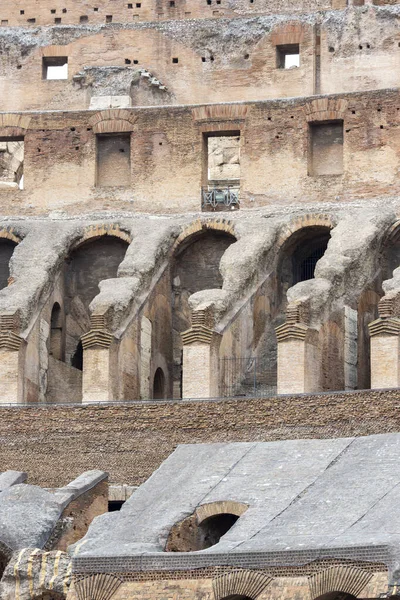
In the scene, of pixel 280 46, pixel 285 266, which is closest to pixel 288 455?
pixel 285 266

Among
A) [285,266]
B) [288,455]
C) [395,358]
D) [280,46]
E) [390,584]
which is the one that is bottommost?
[390,584]

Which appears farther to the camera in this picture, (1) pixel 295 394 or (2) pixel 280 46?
(2) pixel 280 46

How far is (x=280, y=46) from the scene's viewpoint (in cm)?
5747

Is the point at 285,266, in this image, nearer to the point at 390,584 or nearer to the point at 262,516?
the point at 262,516

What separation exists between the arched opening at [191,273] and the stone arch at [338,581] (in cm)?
1539

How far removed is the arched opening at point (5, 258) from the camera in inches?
2093

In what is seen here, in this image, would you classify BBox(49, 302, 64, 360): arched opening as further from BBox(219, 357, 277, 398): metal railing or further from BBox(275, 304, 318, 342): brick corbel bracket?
BBox(275, 304, 318, 342): brick corbel bracket

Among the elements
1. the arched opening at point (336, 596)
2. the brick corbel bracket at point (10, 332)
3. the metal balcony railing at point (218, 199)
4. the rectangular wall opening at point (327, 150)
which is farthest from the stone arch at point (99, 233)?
the arched opening at point (336, 596)

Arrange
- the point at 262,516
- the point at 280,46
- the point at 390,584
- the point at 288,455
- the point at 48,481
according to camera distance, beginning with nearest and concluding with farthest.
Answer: the point at 390,584 < the point at 262,516 < the point at 288,455 < the point at 48,481 < the point at 280,46

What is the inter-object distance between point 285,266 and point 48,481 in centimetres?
952

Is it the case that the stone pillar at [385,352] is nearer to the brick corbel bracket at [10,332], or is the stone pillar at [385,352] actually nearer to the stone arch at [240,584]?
the brick corbel bracket at [10,332]

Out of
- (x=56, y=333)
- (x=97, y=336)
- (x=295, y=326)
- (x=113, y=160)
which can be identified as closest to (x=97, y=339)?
(x=97, y=336)

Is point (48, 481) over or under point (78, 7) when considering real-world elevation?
under

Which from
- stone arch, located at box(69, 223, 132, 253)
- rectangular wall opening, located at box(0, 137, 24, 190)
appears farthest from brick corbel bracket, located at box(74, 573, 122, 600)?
rectangular wall opening, located at box(0, 137, 24, 190)
